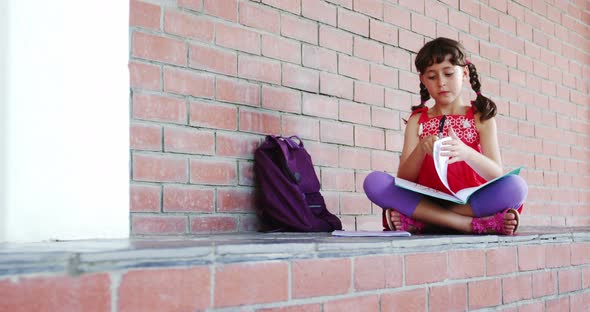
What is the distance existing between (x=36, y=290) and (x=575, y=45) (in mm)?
4265

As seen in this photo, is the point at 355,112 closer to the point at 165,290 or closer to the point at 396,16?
the point at 396,16

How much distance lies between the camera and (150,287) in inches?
39.4

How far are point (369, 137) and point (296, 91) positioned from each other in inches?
18.6

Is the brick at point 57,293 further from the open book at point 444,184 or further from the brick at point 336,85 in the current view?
the brick at point 336,85

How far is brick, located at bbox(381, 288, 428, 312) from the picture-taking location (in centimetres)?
148

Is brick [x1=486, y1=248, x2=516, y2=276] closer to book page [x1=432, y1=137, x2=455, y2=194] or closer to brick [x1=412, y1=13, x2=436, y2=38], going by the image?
book page [x1=432, y1=137, x2=455, y2=194]

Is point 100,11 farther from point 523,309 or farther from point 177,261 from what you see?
point 523,309

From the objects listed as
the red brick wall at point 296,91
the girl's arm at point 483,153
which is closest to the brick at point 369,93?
the red brick wall at point 296,91

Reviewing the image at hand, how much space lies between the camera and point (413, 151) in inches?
86.8

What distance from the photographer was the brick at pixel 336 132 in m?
2.63

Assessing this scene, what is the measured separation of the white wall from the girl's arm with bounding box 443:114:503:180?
0.97 metres

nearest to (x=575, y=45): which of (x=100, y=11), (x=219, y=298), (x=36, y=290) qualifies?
(x=100, y=11)

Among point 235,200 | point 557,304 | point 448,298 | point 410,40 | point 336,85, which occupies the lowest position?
point 557,304

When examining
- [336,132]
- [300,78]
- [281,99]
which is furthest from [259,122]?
[336,132]
